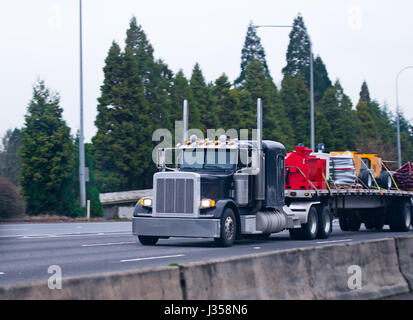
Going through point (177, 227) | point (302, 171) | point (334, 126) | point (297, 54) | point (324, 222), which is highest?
point (297, 54)

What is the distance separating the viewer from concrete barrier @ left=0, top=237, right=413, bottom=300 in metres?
6.69

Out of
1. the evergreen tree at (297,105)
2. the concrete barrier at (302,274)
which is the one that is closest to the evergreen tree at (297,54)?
the evergreen tree at (297,105)

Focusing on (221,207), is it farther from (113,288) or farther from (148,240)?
(113,288)

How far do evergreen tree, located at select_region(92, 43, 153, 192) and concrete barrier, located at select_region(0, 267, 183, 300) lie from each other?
42.0 meters

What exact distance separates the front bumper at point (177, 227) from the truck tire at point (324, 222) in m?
6.02

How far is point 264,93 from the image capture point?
58.9m

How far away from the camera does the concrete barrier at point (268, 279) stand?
669 cm

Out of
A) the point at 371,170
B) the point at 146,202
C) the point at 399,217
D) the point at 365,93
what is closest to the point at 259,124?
the point at 146,202

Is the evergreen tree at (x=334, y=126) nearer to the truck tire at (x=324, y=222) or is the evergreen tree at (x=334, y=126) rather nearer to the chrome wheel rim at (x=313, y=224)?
the truck tire at (x=324, y=222)

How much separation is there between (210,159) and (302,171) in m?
4.53

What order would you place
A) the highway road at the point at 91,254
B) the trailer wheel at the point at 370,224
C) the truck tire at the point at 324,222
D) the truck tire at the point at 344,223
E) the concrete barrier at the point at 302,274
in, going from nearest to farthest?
the concrete barrier at the point at 302,274
the highway road at the point at 91,254
the truck tire at the point at 324,222
the truck tire at the point at 344,223
the trailer wheel at the point at 370,224

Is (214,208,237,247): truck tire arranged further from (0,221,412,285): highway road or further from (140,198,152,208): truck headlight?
(140,198,152,208): truck headlight

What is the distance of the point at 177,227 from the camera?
1706 cm
